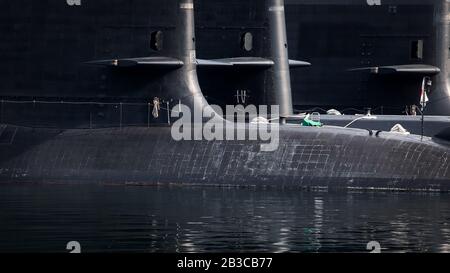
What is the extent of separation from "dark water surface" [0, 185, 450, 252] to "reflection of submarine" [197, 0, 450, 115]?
15.2 m

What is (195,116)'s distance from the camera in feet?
130

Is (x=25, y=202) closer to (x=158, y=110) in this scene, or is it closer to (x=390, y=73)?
(x=158, y=110)

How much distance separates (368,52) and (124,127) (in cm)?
1502

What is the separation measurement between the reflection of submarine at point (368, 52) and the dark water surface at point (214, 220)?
1524 cm

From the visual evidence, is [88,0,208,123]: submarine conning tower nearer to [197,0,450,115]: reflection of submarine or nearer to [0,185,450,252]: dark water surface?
[0,185,450,252]: dark water surface

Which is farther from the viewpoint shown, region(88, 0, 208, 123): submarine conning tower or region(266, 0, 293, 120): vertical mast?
region(266, 0, 293, 120): vertical mast

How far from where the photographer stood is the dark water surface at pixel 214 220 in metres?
26.0

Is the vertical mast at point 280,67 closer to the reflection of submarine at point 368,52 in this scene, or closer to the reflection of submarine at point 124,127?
the reflection of submarine at point 368,52

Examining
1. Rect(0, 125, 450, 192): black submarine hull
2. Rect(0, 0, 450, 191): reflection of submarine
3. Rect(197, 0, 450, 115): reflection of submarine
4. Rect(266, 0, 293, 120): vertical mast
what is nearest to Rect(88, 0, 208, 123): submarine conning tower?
Rect(0, 0, 450, 191): reflection of submarine

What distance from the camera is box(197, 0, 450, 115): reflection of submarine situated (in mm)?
51094

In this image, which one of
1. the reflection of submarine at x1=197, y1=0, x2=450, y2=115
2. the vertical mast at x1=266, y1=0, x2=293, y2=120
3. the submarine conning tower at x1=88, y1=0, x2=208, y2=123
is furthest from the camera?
the reflection of submarine at x1=197, y1=0, x2=450, y2=115

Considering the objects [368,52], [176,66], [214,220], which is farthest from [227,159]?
[368,52]

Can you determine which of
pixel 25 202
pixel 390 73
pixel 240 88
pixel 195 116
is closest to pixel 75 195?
pixel 25 202

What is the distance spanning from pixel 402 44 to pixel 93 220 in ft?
80.0
